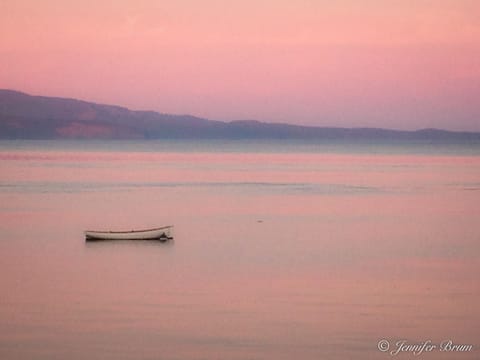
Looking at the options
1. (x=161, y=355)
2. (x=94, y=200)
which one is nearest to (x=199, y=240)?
(x=161, y=355)

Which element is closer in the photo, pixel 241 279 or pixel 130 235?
pixel 241 279

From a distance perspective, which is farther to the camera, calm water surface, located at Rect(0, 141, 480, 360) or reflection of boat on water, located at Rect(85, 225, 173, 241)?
reflection of boat on water, located at Rect(85, 225, 173, 241)

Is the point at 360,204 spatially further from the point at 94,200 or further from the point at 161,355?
the point at 161,355

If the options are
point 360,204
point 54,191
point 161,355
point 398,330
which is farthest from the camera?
point 54,191

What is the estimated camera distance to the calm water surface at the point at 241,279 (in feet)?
42.1

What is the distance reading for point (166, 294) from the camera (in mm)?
15742

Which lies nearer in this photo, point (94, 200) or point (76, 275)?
point (76, 275)

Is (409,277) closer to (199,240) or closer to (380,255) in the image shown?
(380,255)

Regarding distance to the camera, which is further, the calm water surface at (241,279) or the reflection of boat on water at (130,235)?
the reflection of boat on water at (130,235)

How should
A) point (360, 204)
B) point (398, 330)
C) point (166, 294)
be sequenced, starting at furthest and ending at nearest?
point (360, 204) < point (166, 294) < point (398, 330)

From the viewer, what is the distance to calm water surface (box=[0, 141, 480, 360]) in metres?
12.8

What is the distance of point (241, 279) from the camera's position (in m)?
17.2

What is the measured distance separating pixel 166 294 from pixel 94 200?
19580 millimetres

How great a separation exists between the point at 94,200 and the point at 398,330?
22501mm
